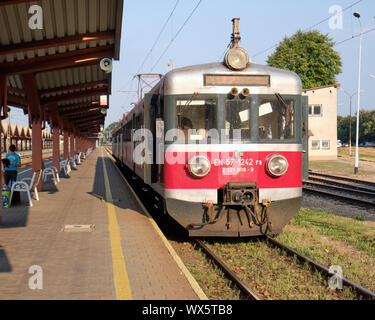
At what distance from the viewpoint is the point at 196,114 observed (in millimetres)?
7562

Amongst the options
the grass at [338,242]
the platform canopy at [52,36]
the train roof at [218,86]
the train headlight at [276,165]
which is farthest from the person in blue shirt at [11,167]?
the train headlight at [276,165]

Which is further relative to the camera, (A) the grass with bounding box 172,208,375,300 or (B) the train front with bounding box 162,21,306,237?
(B) the train front with bounding box 162,21,306,237

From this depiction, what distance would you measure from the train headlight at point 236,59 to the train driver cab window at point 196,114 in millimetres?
701

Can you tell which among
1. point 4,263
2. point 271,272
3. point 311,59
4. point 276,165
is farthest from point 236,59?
point 311,59

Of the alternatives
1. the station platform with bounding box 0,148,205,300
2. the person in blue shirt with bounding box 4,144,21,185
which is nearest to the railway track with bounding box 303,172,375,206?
the station platform with bounding box 0,148,205,300

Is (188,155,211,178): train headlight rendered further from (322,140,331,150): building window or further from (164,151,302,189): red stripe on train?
(322,140,331,150): building window

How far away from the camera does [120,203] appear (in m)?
12.2

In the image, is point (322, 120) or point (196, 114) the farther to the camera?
point (322, 120)

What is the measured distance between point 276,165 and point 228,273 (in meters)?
2.30

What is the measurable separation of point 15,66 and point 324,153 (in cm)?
3291

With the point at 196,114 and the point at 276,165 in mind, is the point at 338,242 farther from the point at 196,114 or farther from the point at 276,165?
the point at 196,114

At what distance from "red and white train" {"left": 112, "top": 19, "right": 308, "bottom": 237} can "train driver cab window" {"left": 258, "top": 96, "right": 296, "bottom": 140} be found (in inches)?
0.7

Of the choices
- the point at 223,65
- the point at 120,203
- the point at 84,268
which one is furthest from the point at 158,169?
the point at 120,203

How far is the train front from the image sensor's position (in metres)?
7.41
